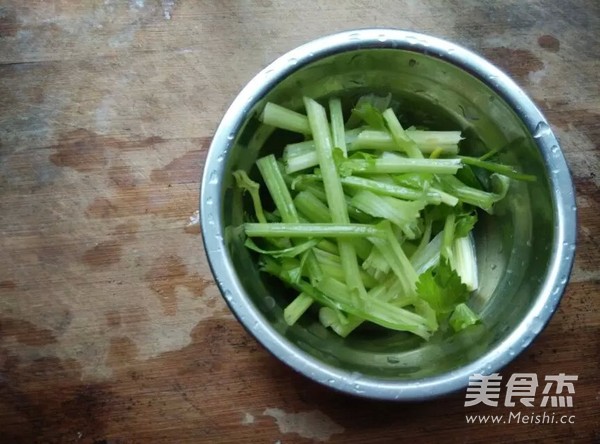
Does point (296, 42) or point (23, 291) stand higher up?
point (296, 42)

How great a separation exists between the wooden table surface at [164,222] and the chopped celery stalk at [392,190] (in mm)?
338

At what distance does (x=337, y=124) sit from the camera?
1.24 metres

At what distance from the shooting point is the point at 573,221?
1.11 metres

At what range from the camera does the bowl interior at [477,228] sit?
115 centimetres

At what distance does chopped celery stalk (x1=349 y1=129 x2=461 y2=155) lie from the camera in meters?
1.22

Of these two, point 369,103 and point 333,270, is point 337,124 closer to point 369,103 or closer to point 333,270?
point 369,103

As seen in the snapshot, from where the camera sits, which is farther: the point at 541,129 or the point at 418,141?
→ the point at 418,141

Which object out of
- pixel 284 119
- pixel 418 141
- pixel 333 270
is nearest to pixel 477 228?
pixel 418 141

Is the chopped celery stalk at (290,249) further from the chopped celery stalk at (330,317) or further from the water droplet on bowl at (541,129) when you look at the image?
the water droplet on bowl at (541,129)

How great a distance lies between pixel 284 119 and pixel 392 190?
0.23 metres

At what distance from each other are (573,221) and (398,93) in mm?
392

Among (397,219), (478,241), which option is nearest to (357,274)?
(397,219)

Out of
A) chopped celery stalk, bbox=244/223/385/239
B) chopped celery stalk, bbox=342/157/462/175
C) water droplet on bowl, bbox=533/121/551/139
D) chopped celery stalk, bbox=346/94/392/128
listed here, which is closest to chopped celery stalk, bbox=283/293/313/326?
→ chopped celery stalk, bbox=244/223/385/239

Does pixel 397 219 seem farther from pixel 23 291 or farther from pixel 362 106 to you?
pixel 23 291
